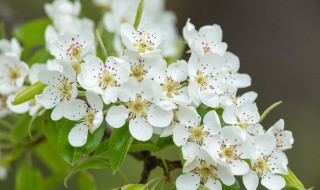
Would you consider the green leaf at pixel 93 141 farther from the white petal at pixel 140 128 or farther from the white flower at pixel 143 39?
the white flower at pixel 143 39

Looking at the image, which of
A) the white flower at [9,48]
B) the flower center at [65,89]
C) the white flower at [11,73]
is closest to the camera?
the flower center at [65,89]

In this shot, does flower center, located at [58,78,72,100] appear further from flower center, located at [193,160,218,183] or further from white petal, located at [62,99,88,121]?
flower center, located at [193,160,218,183]

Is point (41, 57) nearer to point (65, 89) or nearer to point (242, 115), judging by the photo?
point (65, 89)

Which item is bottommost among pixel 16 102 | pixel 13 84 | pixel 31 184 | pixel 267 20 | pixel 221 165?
pixel 267 20

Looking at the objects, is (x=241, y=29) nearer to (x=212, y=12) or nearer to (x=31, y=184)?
(x=212, y=12)

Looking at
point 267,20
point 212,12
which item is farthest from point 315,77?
point 212,12

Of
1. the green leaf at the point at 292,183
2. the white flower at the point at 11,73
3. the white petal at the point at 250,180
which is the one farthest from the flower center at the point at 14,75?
the green leaf at the point at 292,183
